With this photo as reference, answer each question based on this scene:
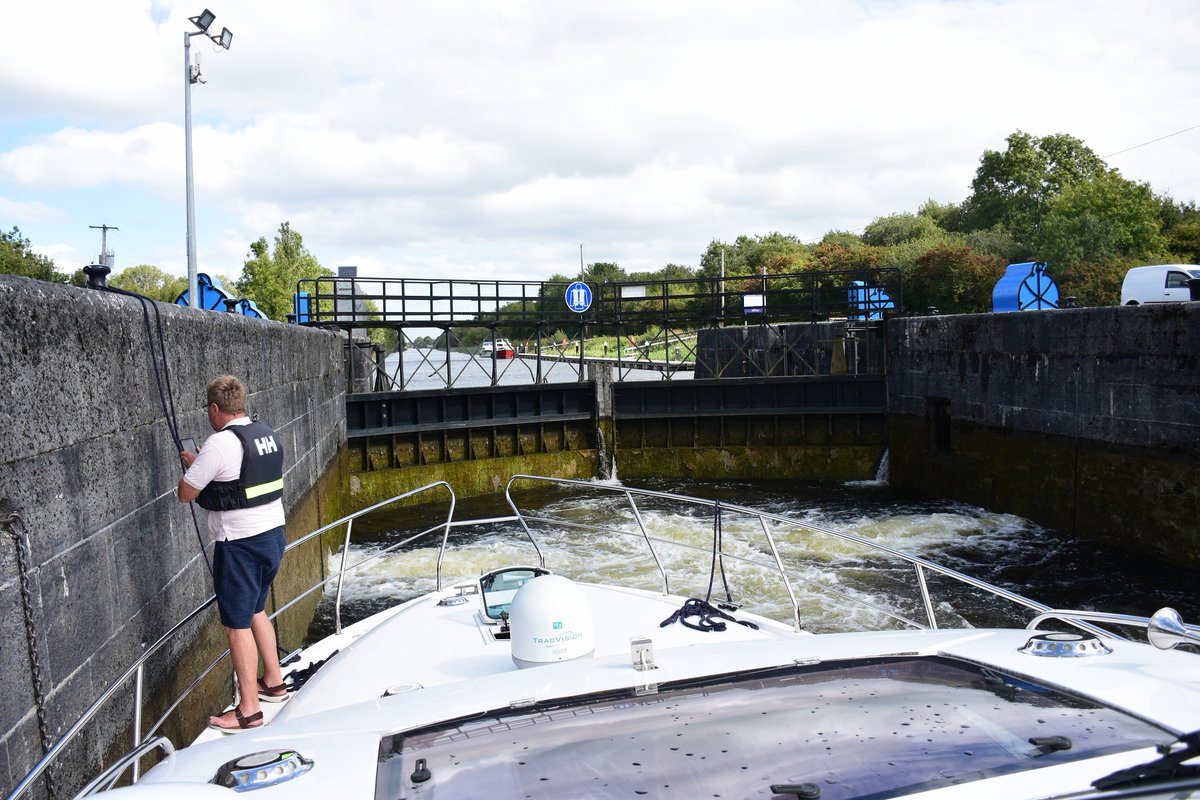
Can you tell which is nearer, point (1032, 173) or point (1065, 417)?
point (1065, 417)

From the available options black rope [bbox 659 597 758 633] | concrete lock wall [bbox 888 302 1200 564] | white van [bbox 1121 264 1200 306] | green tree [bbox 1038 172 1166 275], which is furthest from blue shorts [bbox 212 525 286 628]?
green tree [bbox 1038 172 1166 275]

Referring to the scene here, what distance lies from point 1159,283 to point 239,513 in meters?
22.1

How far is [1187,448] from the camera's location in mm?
10344

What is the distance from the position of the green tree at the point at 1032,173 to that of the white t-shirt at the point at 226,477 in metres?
55.9

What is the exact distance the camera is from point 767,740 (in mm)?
2068

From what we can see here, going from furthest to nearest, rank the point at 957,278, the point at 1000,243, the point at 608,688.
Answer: the point at 1000,243 → the point at 957,278 → the point at 608,688

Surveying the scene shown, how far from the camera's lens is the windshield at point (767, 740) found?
6.11 feet

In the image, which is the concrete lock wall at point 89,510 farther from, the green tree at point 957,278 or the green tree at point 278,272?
the green tree at point 278,272

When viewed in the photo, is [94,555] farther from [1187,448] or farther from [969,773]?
[1187,448]

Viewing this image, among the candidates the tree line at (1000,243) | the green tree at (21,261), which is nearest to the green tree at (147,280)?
the tree line at (1000,243)

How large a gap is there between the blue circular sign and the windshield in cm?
1640

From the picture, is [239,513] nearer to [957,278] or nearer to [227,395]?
[227,395]

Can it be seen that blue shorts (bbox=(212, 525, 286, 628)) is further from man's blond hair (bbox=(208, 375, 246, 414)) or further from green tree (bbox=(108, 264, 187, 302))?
green tree (bbox=(108, 264, 187, 302))

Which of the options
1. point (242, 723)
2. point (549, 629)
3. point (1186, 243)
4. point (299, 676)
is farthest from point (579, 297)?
point (1186, 243)
